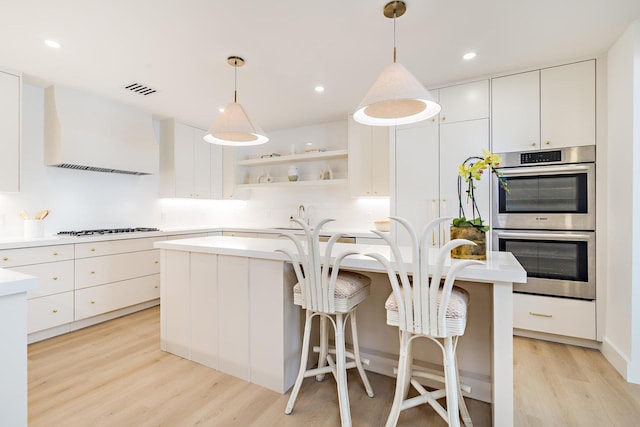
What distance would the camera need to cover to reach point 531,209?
280 centimetres

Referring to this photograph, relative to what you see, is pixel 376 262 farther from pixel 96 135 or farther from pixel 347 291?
pixel 96 135

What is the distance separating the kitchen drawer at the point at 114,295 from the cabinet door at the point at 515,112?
397 cm

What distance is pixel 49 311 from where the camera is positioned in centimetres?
278

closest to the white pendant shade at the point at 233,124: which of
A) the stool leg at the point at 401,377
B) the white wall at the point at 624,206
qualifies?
the stool leg at the point at 401,377

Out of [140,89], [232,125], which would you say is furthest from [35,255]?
[232,125]

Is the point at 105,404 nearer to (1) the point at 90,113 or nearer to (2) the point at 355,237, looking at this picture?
(2) the point at 355,237

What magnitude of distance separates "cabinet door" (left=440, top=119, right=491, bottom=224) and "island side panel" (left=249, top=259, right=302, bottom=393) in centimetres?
190

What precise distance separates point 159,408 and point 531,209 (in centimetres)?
324

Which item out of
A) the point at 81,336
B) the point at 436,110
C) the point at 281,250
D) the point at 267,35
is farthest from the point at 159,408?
the point at 267,35

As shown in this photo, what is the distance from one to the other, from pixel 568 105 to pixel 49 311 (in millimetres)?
4912

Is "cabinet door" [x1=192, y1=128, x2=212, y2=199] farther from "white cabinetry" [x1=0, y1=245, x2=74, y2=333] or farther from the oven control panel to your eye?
the oven control panel

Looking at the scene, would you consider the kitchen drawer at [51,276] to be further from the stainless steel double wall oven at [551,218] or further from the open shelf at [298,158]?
the stainless steel double wall oven at [551,218]

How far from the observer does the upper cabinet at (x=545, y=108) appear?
8.58 ft

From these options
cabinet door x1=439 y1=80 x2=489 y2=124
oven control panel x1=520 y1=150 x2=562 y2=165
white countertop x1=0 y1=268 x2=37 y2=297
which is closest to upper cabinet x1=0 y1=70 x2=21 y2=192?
white countertop x1=0 y1=268 x2=37 y2=297
